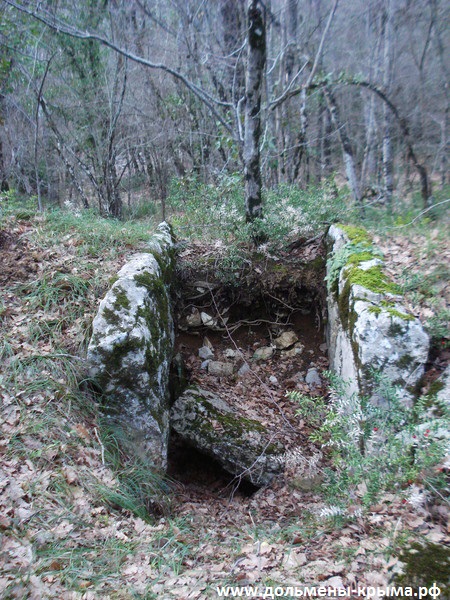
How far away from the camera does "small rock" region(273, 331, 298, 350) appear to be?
Answer: 572 centimetres

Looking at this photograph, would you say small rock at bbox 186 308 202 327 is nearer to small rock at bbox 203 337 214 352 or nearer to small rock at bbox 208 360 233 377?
small rock at bbox 203 337 214 352

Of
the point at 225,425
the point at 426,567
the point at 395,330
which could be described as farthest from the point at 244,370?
the point at 426,567

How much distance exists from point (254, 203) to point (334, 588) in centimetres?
499

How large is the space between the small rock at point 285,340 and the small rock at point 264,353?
0.12m

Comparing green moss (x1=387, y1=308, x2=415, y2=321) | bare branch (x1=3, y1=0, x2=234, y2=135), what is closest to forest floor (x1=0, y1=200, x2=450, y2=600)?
green moss (x1=387, y1=308, x2=415, y2=321)

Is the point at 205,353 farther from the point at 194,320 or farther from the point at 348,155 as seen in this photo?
the point at 348,155

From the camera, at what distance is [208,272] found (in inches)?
229

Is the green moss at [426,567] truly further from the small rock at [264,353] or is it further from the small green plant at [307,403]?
the small rock at [264,353]

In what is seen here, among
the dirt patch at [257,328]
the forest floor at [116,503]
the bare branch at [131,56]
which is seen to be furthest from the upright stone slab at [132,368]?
the bare branch at [131,56]

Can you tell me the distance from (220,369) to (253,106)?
12.2 feet

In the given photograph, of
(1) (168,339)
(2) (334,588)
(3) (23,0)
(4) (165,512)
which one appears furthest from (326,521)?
(3) (23,0)

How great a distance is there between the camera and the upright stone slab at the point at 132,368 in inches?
142

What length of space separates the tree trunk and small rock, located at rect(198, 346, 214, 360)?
2089 millimetres

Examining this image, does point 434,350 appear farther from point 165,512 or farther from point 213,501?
point 165,512
